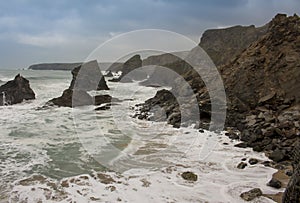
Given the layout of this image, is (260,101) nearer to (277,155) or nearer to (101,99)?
(277,155)

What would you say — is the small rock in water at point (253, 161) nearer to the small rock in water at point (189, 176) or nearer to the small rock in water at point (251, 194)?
the small rock in water at point (189, 176)

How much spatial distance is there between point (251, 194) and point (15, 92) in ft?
73.7

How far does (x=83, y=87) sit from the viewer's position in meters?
29.9

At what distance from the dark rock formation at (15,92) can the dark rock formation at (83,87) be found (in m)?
3.55

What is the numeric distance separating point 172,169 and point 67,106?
14656 mm

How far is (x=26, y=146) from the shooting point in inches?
455

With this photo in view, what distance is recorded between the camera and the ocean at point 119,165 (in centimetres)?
716

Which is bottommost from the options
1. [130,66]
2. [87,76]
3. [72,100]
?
[72,100]

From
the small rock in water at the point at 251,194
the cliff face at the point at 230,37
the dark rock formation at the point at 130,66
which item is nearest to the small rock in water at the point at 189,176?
the small rock in water at the point at 251,194

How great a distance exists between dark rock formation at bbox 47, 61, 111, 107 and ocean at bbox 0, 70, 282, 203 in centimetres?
660

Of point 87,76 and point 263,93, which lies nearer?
point 263,93

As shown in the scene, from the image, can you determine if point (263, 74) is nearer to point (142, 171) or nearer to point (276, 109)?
point (276, 109)

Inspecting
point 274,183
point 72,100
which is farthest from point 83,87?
point 274,183

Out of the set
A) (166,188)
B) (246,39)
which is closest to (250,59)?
(166,188)
